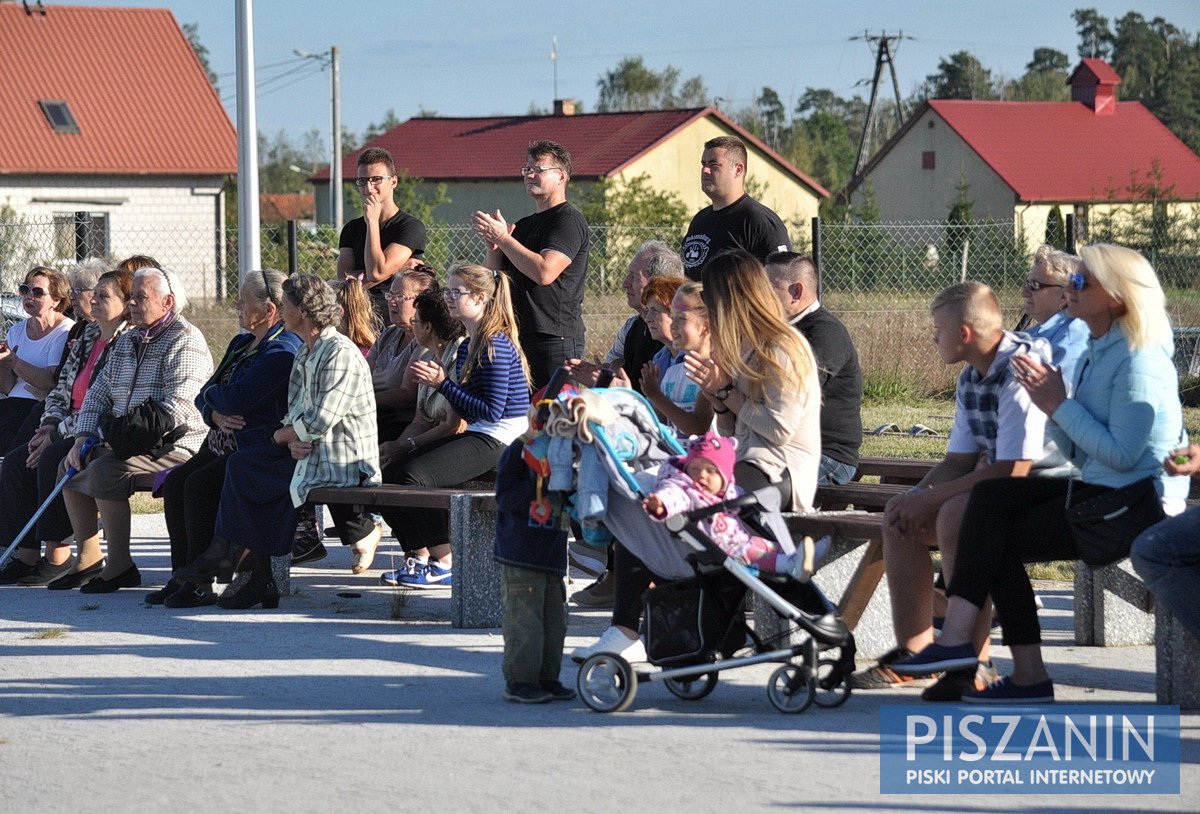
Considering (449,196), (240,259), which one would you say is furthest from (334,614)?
(449,196)

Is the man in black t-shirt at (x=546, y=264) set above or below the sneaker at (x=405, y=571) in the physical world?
above

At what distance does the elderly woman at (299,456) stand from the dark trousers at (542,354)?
45.1 inches

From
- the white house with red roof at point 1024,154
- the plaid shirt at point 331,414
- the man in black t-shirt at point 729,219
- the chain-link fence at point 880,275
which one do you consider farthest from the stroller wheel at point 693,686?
the white house with red roof at point 1024,154

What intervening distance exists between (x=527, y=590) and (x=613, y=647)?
36 centimetres

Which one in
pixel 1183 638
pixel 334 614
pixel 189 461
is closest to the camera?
pixel 1183 638

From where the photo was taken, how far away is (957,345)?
576 cm

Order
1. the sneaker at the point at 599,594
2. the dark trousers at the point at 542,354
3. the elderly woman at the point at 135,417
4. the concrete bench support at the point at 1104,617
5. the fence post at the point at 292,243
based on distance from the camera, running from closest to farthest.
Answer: the concrete bench support at the point at 1104,617 → the sneaker at the point at 599,594 → the elderly woman at the point at 135,417 → the dark trousers at the point at 542,354 → the fence post at the point at 292,243

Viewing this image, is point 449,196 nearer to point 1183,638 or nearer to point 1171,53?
point 1183,638

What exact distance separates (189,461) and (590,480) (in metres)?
3.47

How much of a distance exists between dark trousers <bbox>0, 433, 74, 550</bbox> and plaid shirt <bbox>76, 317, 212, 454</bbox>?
38 cm

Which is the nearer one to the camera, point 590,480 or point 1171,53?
point 590,480

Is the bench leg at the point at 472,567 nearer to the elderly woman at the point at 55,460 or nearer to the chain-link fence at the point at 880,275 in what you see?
the elderly woman at the point at 55,460

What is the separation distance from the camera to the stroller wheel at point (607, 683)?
551 cm

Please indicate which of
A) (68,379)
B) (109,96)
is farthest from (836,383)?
(109,96)
